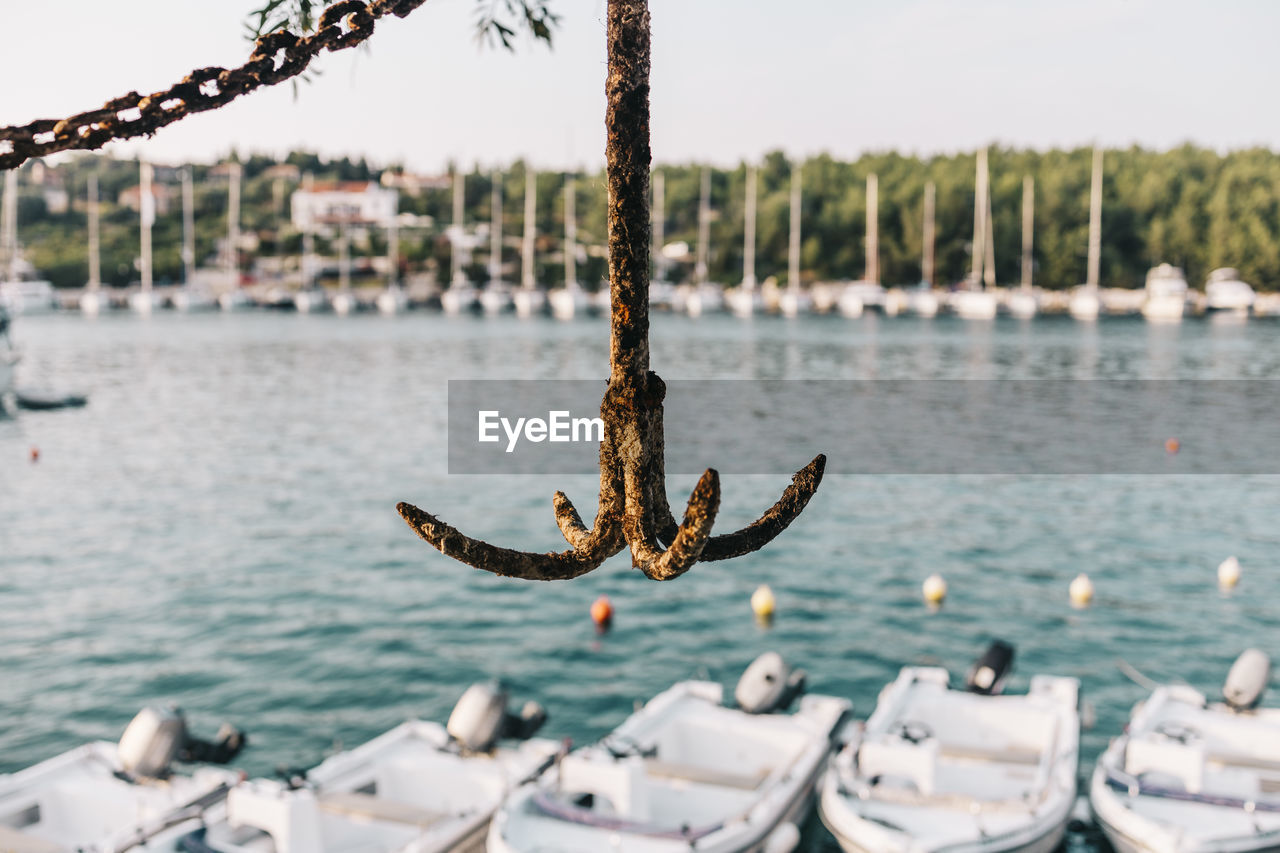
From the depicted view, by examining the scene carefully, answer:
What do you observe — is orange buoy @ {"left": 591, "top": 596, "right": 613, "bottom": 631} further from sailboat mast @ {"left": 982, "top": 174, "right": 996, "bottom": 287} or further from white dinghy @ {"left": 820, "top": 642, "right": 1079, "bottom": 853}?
sailboat mast @ {"left": 982, "top": 174, "right": 996, "bottom": 287}

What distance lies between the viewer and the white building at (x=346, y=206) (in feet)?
611

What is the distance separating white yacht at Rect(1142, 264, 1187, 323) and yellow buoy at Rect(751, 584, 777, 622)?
4780 inches

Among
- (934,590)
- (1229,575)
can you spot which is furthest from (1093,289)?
(934,590)

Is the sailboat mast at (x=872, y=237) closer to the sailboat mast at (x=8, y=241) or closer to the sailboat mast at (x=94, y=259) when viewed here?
the sailboat mast at (x=94, y=259)

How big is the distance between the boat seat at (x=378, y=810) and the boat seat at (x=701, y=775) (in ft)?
9.39

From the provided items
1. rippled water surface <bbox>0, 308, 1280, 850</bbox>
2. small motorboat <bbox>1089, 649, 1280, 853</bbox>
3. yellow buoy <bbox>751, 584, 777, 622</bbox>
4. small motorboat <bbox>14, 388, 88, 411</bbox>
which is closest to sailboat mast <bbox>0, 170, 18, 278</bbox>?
small motorboat <bbox>14, 388, 88, 411</bbox>

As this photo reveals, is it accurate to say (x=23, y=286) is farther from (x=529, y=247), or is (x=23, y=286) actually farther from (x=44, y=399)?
(x=44, y=399)

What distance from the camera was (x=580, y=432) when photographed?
6494cm

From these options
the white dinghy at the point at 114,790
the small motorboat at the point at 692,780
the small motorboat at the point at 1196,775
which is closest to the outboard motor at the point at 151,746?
the white dinghy at the point at 114,790

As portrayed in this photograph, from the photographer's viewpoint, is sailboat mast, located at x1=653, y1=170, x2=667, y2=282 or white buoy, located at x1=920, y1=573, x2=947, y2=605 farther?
sailboat mast, located at x1=653, y1=170, x2=667, y2=282

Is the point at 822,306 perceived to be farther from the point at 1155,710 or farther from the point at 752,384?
the point at 1155,710

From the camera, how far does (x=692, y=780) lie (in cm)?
1625

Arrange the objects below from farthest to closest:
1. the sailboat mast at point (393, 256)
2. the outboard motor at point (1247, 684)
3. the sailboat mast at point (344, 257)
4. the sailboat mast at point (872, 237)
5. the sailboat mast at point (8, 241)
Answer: the sailboat mast at point (344, 257), the sailboat mast at point (393, 256), the sailboat mast at point (872, 237), the sailboat mast at point (8, 241), the outboard motor at point (1247, 684)

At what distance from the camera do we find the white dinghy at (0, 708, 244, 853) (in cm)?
1566
